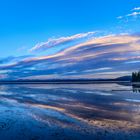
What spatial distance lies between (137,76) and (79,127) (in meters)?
155

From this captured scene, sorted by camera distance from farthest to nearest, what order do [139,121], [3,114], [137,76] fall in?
1. [137,76]
2. [3,114]
3. [139,121]

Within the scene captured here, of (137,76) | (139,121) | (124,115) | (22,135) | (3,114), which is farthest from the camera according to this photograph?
(137,76)

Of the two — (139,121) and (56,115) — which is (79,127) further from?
(56,115)

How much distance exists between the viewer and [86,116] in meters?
51.0

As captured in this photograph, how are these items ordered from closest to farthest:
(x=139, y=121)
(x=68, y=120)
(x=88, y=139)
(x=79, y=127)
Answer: (x=88, y=139)
(x=79, y=127)
(x=139, y=121)
(x=68, y=120)

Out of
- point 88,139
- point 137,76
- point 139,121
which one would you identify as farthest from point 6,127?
point 137,76

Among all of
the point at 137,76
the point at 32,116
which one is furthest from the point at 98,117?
the point at 137,76

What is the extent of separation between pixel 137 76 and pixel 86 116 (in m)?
145

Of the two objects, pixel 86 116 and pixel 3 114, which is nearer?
pixel 86 116

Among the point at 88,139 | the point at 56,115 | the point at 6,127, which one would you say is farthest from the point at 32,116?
the point at 88,139

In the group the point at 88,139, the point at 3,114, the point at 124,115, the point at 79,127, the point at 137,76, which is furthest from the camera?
the point at 137,76

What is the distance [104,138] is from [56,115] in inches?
798

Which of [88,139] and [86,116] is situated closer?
[88,139]

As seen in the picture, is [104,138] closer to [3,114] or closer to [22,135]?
[22,135]
